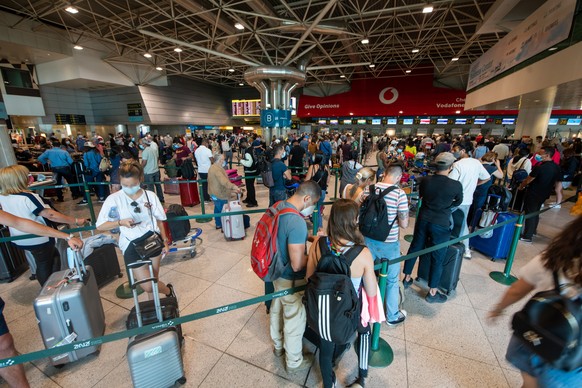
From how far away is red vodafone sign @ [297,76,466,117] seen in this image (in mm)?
22219

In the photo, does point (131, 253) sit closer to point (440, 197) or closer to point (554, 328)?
point (554, 328)

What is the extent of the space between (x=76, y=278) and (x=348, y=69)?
25648mm

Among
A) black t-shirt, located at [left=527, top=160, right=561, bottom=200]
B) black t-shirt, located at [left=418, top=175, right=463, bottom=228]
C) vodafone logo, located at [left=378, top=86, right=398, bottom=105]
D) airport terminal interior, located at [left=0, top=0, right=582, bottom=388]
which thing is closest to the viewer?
airport terminal interior, located at [left=0, top=0, right=582, bottom=388]

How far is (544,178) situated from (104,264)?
25.3 ft

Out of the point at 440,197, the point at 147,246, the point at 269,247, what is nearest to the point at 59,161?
the point at 147,246

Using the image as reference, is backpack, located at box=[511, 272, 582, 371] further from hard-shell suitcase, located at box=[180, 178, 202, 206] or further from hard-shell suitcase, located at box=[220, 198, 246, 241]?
hard-shell suitcase, located at box=[180, 178, 202, 206]

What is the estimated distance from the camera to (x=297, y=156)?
25.4ft

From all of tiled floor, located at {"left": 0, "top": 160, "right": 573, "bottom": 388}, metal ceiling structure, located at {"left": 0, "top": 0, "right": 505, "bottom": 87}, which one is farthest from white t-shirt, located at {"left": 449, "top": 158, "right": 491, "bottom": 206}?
metal ceiling structure, located at {"left": 0, "top": 0, "right": 505, "bottom": 87}

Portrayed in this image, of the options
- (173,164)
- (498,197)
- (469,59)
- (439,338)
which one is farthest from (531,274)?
(469,59)

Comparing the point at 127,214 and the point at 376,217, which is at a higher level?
the point at 127,214

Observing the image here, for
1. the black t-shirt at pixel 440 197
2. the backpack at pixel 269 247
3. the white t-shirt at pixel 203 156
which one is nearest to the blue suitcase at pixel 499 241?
the black t-shirt at pixel 440 197

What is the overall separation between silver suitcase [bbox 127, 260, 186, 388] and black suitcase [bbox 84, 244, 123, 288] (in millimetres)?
2070

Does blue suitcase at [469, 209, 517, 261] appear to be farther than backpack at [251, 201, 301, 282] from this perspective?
Yes

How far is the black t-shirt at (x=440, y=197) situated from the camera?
2785 mm
